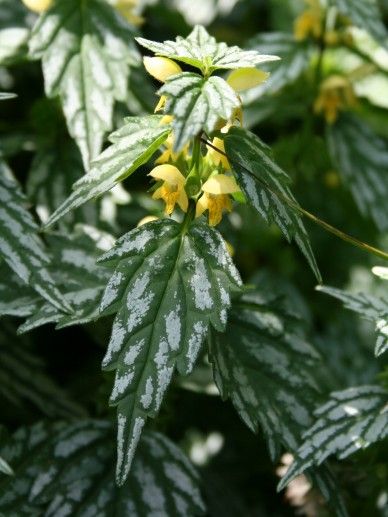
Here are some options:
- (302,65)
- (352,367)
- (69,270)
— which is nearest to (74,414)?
(69,270)

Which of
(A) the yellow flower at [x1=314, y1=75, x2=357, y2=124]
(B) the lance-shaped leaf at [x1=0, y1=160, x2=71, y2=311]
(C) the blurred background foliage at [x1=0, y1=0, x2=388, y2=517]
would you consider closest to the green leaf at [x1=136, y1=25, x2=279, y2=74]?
(B) the lance-shaped leaf at [x1=0, y1=160, x2=71, y2=311]

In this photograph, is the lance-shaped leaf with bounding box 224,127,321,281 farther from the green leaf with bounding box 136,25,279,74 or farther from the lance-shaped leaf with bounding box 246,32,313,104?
the lance-shaped leaf with bounding box 246,32,313,104

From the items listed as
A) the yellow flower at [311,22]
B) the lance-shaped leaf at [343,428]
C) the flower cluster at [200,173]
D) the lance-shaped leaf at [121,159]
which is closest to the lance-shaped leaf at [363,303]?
the lance-shaped leaf at [343,428]

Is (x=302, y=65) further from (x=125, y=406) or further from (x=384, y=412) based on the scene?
(x=125, y=406)

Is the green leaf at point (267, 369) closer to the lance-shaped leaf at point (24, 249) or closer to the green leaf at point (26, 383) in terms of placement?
the lance-shaped leaf at point (24, 249)

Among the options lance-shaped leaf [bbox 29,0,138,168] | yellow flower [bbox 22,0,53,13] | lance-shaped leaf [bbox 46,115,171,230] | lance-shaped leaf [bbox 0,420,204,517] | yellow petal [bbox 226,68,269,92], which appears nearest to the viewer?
lance-shaped leaf [bbox 46,115,171,230]

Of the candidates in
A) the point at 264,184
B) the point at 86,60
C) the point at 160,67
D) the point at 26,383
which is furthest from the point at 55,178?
the point at 264,184

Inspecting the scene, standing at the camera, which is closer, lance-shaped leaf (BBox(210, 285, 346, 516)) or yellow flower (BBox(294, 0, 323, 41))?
lance-shaped leaf (BBox(210, 285, 346, 516))

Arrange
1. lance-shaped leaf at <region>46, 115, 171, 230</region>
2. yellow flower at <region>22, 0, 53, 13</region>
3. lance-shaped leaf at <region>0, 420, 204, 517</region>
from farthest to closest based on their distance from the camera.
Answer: yellow flower at <region>22, 0, 53, 13</region> → lance-shaped leaf at <region>0, 420, 204, 517</region> → lance-shaped leaf at <region>46, 115, 171, 230</region>
